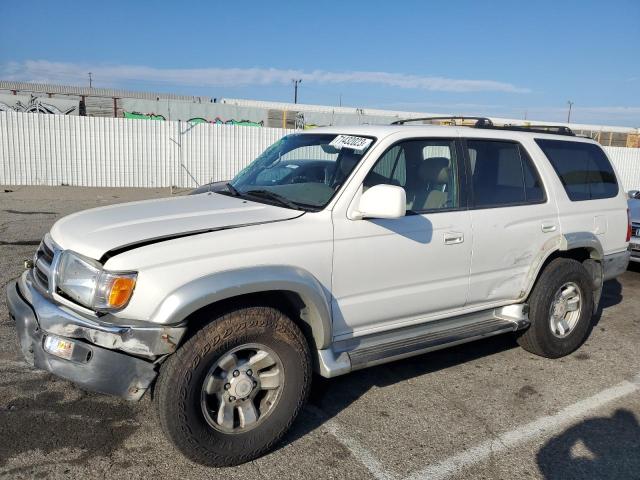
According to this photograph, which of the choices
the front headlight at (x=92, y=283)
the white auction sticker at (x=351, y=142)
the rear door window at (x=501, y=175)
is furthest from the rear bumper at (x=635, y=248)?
the front headlight at (x=92, y=283)

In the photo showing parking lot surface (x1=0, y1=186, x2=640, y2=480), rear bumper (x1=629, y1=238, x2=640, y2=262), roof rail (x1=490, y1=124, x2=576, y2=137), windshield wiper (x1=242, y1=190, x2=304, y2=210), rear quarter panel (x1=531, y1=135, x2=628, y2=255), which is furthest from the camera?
rear bumper (x1=629, y1=238, x2=640, y2=262)

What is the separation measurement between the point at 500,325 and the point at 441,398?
2.54ft

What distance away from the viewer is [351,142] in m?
3.78

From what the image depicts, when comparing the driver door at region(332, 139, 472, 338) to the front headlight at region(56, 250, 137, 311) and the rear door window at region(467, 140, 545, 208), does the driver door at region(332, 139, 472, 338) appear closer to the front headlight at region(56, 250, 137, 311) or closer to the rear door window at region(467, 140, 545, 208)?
the rear door window at region(467, 140, 545, 208)

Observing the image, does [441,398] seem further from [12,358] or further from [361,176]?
[12,358]

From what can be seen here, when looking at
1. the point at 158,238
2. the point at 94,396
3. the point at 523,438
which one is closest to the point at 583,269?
the point at 523,438

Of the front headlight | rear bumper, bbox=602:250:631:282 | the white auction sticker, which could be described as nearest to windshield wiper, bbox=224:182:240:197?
the white auction sticker

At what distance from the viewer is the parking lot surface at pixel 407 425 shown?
3049 millimetres

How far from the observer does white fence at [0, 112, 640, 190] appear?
16.1 m

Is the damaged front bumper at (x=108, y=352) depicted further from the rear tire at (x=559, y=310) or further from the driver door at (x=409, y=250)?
the rear tire at (x=559, y=310)

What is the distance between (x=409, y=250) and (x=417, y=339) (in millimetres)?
642

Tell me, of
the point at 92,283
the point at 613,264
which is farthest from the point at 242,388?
the point at 613,264

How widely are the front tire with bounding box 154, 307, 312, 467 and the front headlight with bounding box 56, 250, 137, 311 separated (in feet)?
1.37

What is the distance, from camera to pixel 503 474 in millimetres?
3062
